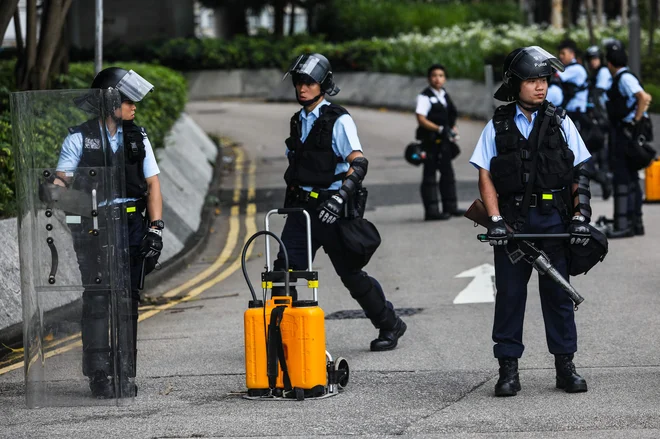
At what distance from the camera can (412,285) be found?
11570 mm

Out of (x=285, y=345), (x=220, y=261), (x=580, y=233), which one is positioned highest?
(x=580, y=233)

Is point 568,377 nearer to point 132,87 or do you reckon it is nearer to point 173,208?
point 132,87

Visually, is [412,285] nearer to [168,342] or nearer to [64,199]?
[168,342]

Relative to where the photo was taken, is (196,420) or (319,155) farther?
(319,155)

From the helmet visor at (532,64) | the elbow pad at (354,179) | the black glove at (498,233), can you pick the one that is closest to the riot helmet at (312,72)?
the elbow pad at (354,179)

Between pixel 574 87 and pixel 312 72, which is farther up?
pixel 312 72

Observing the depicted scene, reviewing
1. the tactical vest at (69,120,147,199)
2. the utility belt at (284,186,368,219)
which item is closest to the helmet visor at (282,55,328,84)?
the utility belt at (284,186,368,219)

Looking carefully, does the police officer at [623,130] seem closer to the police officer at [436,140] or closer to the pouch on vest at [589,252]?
the police officer at [436,140]

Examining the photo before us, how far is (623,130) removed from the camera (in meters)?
13.1

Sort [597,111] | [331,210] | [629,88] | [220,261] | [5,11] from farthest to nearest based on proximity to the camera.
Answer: [597,111] < [220,261] < [629,88] < [5,11] < [331,210]

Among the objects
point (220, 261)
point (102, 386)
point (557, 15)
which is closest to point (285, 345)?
point (102, 386)

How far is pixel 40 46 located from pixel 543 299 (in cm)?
801

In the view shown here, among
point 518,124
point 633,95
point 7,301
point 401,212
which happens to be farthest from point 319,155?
point 401,212

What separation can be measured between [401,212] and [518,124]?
9344 mm
